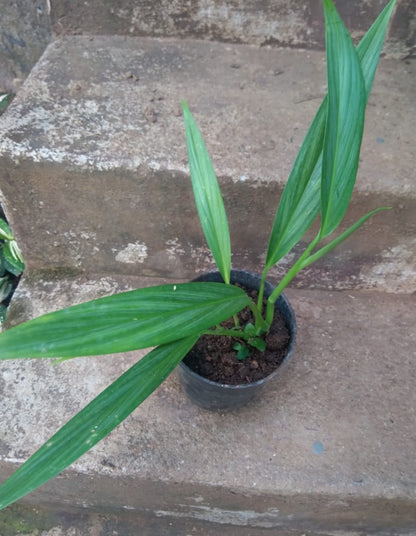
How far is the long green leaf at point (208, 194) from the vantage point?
0.73 m

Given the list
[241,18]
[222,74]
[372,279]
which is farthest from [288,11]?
[372,279]

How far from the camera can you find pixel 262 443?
92 centimetres

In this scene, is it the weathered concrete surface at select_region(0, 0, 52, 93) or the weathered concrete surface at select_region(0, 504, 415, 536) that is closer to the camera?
the weathered concrete surface at select_region(0, 504, 415, 536)

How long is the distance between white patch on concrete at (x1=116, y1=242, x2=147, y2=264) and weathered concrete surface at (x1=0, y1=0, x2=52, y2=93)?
85 centimetres

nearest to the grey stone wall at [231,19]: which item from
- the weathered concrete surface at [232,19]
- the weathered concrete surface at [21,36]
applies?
the weathered concrete surface at [232,19]

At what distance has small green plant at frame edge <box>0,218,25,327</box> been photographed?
4.07 feet

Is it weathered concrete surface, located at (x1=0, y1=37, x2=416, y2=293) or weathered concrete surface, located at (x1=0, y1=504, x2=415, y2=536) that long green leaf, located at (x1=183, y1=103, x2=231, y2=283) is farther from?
weathered concrete surface, located at (x1=0, y1=504, x2=415, y2=536)

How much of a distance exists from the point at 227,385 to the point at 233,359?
0.07 m

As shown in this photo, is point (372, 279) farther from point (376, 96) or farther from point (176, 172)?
point (176, 172)

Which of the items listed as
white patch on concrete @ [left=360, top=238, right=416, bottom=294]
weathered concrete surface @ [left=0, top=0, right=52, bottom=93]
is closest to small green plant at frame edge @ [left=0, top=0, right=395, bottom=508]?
white patch on concrete @ [left=360, top=238, right=416, bottom=294]

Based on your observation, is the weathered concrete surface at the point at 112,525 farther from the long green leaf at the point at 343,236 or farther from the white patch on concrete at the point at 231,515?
the long green leaf at the point at 343,236

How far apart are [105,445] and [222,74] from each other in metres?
0.97

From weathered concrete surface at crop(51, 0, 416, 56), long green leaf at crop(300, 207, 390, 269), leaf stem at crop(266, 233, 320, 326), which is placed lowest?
leaf stem at crop(266, 233, 320, 326)

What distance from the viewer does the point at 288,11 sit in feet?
3.88
